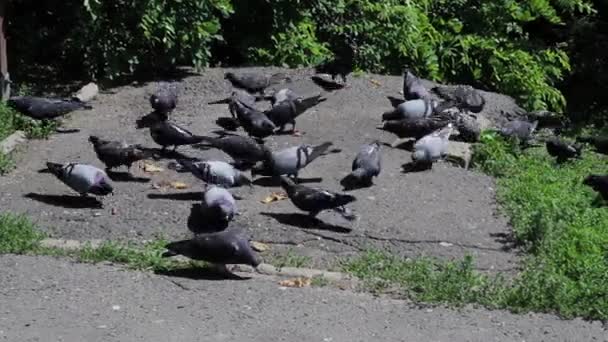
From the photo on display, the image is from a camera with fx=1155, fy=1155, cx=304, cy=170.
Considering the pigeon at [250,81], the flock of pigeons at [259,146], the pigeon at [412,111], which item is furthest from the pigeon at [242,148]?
the pigeon at [250,81]

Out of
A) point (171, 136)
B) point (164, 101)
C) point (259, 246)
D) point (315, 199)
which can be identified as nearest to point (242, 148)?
point (171, 136)

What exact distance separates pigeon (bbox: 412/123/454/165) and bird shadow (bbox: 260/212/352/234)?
162 centimetres

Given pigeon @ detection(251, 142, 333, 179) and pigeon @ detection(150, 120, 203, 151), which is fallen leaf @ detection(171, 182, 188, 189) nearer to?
pigeon @ detection(150, 120, 203, 151)

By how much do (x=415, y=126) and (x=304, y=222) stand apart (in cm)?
225

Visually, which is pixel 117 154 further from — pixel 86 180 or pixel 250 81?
pixel 250 81

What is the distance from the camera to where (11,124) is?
1086cm

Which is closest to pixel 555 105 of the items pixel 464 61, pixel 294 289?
pixel 464 61

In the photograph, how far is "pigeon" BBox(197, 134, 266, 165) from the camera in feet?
30.8

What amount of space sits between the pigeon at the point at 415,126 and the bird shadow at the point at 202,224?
3042mm

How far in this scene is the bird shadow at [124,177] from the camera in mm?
9471

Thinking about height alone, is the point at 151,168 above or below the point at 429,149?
below

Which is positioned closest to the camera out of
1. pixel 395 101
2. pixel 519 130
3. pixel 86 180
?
pixel 86 180

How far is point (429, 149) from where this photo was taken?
32.6 feet

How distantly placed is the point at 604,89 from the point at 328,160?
812cm
